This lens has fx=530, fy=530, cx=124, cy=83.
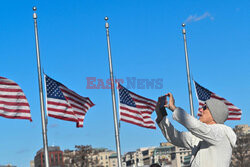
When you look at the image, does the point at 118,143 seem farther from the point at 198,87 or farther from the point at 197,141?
the point at 197,141

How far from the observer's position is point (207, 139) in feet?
14.4

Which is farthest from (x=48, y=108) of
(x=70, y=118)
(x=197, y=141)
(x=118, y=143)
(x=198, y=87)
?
(x=197, y=141)

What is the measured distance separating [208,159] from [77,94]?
15.1m

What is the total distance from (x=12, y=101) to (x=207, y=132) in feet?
45.1

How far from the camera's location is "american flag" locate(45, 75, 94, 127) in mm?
18625

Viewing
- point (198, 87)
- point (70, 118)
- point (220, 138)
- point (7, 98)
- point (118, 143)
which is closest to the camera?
point (220, 138)

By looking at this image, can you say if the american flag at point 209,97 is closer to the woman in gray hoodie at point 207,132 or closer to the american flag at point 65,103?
the american flag at point 65,103

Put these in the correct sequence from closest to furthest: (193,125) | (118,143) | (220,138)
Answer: (193,125)
(220,138)
(118,143)

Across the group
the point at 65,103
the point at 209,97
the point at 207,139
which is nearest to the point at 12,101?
the point at 65,103

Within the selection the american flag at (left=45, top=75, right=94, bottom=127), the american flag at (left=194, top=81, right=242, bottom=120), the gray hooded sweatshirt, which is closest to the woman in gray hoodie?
the gray hooded sweatshirt

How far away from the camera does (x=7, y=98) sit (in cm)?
1733

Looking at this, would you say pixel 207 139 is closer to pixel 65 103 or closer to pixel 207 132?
pixel 207 132

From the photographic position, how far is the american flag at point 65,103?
61.1 ft

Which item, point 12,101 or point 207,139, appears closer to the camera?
point 207,139
